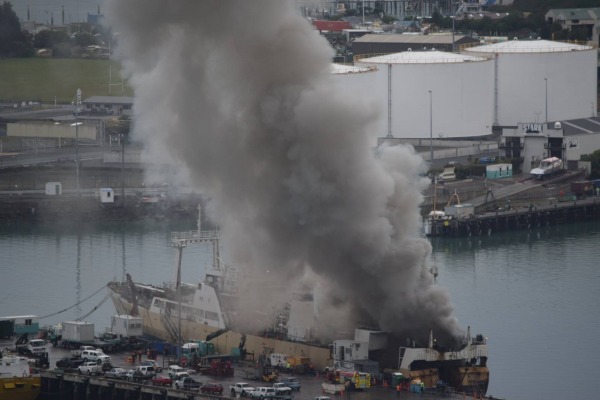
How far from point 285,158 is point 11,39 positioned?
29901 mm

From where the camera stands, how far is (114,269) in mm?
46344

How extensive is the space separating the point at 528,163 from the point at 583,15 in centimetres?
2706

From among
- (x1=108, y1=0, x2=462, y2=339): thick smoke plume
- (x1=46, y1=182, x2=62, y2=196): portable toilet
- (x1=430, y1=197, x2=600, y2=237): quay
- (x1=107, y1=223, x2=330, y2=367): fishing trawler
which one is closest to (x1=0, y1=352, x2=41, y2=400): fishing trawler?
(x1=107, y1=223, x2=330, y2=367): fishing trawler

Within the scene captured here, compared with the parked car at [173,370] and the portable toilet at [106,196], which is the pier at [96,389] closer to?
the parked car at [173,370]

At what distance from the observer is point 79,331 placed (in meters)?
35.2

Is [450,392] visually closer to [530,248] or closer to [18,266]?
[18,266]

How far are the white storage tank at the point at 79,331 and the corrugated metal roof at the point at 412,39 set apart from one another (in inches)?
1853

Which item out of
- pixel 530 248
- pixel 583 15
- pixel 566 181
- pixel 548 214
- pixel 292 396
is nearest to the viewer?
pixel 292 396

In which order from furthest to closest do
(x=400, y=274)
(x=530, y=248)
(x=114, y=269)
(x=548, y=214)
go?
(x=548, y=214) < (x=530, y=248) < (x=114, y=269) < (x=400, y=274)

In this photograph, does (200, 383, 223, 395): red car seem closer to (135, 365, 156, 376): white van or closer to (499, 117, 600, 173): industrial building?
(135, 365, 156, 376): white van

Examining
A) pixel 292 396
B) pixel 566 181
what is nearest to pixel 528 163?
pixel 566 181

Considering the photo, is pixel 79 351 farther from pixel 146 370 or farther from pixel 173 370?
pixel 173 370

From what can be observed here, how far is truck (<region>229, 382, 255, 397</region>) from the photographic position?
99.9 feet

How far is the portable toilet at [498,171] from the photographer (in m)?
62.3
